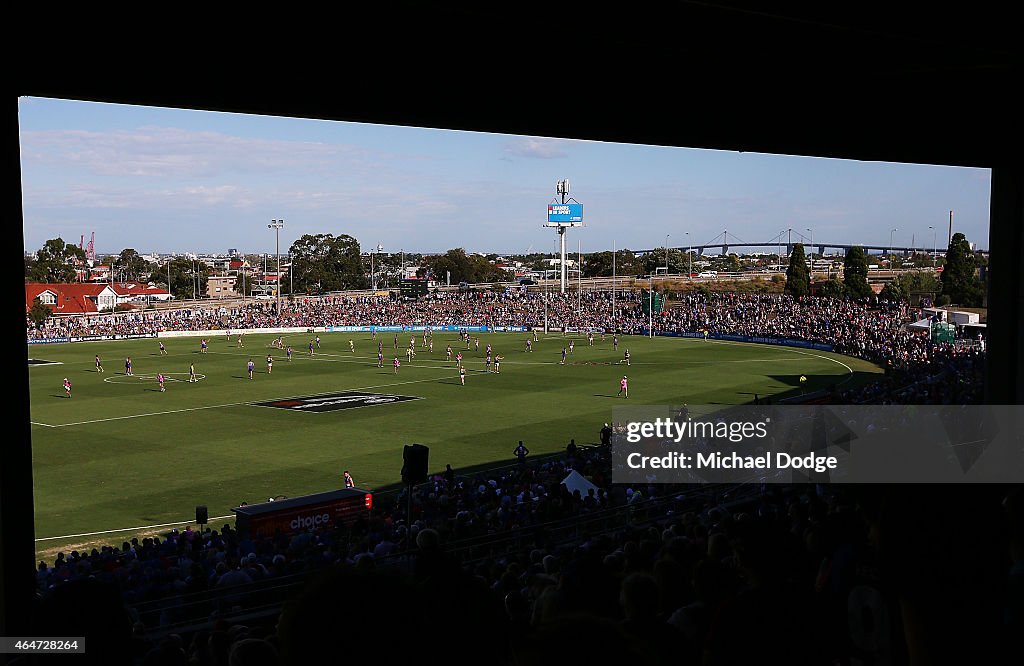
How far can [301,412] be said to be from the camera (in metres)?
37.8

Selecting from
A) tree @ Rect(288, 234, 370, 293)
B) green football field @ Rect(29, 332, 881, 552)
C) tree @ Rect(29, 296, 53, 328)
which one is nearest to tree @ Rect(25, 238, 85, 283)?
tree @ Rect(288, 234, 370, 293)

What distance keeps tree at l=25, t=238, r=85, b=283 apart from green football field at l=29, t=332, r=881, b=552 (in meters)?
71.9

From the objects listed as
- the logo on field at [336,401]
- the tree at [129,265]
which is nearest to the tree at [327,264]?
the tree at [129,265]

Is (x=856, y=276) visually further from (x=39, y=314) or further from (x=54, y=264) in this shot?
(x=54, y=264)

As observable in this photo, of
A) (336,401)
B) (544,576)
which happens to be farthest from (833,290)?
(544,576)

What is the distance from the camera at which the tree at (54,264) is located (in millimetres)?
133500

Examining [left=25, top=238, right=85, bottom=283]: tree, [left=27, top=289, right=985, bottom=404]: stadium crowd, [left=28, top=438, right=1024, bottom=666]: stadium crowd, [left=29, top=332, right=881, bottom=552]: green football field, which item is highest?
[left=25, top=238, right=85, bottom=283]: tree

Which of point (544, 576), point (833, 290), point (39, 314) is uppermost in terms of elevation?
point (833, 290)

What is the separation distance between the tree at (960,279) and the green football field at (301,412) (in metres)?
20.5

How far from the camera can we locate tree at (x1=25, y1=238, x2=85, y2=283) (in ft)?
438

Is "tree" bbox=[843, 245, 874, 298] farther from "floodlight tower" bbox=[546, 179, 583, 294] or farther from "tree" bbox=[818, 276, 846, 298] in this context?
"floodlight tower" bbox=[546, 179, 583, 294]

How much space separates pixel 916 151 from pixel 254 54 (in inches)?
427

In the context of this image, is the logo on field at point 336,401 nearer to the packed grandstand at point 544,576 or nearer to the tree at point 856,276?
the packed grandstand at point 544,576

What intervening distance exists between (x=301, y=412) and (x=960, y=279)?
201 ft
